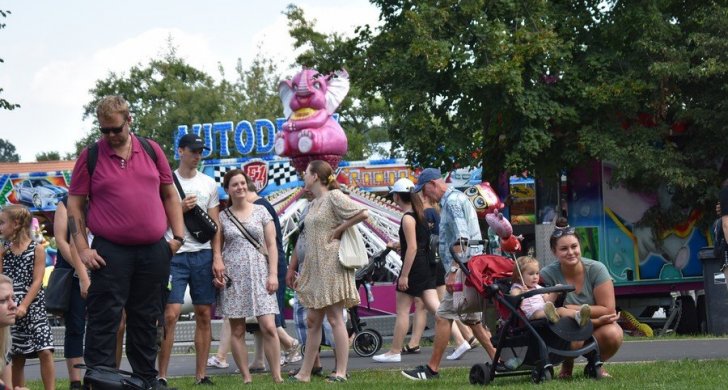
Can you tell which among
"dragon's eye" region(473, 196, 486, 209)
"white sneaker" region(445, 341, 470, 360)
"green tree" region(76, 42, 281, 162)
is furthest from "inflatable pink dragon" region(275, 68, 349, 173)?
"green tree" region(76, 42, 281, 162)

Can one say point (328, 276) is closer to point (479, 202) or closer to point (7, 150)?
point (479, 202)

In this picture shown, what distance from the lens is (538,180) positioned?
854 inches

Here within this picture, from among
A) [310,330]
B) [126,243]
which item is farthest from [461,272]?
[126,243]

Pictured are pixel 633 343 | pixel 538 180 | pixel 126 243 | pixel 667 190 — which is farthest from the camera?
pixel 538 180

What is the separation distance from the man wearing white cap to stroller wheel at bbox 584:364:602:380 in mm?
1130

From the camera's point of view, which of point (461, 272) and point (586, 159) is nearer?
point (461, 272)

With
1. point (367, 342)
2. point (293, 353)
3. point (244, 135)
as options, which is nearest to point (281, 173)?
point (244, 135)

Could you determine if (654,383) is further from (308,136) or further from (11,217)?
(308,136)

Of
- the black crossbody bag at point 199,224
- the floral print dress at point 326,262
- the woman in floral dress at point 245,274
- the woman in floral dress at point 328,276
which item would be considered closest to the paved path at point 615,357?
the woman in floral dress at point 245,274

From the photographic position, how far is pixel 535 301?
8758mm

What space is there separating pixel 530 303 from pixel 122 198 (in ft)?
9.59

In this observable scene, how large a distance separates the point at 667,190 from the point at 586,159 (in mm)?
1439

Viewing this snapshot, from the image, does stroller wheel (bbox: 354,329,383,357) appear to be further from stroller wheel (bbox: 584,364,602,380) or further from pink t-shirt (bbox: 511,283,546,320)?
pink t-shirt (bbox: 511,283,546,320)

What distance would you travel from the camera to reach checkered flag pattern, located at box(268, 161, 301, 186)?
39.4m
